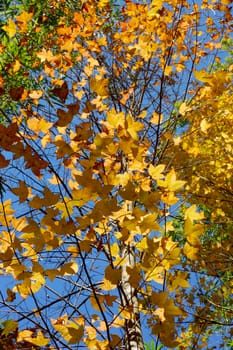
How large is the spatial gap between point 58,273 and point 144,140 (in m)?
1.94

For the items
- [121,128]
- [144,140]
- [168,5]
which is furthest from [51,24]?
[121,128]

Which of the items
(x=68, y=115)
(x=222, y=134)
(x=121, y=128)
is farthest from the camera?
(x=222, y=134)

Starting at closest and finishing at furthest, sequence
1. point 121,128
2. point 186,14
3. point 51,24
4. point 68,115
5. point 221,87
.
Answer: point 68,115, point 121,128, point 221,87, point 186,14, point 51,24

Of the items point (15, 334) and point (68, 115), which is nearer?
point (68, 115)

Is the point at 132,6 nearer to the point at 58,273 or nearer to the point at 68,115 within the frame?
the point at 68,115

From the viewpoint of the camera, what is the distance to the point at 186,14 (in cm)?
360

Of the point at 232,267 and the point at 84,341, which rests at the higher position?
the point at 232,267

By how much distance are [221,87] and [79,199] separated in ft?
3.73

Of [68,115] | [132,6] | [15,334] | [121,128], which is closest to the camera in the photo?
[68,115]

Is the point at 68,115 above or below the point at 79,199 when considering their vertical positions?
above

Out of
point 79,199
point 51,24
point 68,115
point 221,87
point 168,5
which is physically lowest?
point 79,199

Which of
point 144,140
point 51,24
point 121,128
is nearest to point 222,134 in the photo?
point 144,140

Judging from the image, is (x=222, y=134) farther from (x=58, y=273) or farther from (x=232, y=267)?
(x=58, y=273)

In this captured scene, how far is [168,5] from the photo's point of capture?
3.55m
